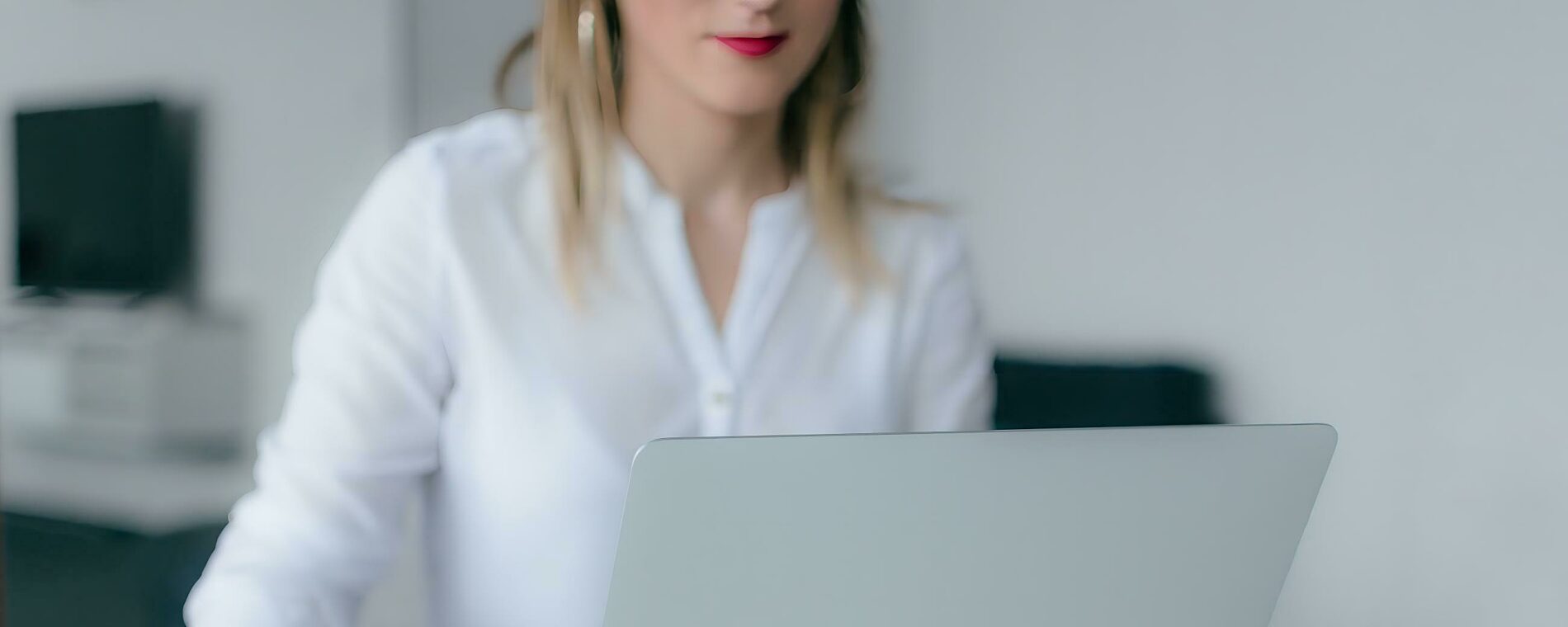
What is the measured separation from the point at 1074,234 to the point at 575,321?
1.82ft

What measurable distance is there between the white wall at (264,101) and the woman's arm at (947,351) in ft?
1.72

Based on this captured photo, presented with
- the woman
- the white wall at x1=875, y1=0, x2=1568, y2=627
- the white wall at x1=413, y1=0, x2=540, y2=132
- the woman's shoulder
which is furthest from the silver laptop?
the white wall at x1=413, y1=0, x2=540, y2=132

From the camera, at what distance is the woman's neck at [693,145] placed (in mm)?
1035

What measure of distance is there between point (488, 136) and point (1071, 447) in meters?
0.59

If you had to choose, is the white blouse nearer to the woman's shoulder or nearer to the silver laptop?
the woman's shoulder

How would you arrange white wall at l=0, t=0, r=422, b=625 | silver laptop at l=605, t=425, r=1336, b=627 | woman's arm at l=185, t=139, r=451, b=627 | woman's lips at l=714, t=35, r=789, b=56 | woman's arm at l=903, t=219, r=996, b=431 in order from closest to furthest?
silver laptop at l=605, t=425, r=1336, b=627
woman's arm at l=185, t=139, r=451, b=627
woman's lips at l=714, t=35, r=789, b=56
woman's arm at l=903, t=219, r=996, b=431
white wall at l=0, t=0, r=422, b=625

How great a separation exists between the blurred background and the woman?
173mm

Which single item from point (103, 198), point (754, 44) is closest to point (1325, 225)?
point (754, 44)

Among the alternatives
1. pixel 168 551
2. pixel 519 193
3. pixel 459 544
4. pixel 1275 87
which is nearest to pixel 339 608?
pixel 459 544

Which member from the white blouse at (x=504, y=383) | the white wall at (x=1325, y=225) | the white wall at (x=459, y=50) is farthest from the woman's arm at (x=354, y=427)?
the white wall at (x=1325, y=225)

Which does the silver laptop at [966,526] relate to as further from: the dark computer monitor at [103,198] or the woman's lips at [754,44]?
the dark computer monitor at [103,198]

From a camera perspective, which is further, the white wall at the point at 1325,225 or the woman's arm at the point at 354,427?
the white wall at the point at 1325,225

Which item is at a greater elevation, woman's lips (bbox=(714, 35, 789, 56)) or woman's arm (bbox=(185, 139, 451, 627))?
woman's lips (bbox=(714, 35, 789, 56))

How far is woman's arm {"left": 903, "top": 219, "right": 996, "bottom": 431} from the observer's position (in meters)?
1.11
